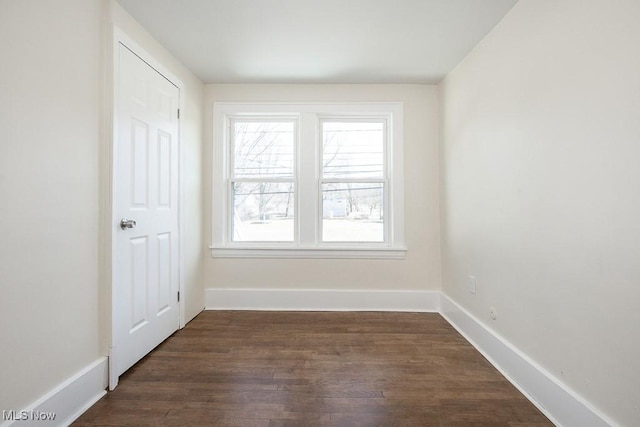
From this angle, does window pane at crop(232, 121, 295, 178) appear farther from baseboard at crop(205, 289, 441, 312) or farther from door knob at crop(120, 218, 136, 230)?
door knob at crop(120, 218, 136, 230)

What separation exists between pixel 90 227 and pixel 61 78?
771mm

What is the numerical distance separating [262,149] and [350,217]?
1197 mm

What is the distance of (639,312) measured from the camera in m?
1.11

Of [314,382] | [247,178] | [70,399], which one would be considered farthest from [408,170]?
[70,399]

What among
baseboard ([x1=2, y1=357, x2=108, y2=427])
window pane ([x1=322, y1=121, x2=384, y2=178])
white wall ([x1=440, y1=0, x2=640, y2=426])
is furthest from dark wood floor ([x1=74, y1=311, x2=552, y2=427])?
window pane ([x1=322, y1=121, x2=384, y2=178])

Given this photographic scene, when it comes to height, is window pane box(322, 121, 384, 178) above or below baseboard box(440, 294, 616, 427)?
above

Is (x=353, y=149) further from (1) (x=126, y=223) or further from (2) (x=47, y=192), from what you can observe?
(2) (x=47, y=192)

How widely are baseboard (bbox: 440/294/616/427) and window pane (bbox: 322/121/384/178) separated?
65.7 inches

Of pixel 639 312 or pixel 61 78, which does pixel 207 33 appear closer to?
pixel 61 78

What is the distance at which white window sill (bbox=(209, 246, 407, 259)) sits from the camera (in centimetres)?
300

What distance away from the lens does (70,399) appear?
1.46 metres

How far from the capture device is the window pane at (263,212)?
310 centimetres

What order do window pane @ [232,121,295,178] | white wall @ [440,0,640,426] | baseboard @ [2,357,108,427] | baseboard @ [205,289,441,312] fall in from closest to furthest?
white wall @ [440,0,640,426] → baseboard @ [2,357,108,427] → baseboard @ [205,289,441,312] → window pane @ [232,121,295,178]

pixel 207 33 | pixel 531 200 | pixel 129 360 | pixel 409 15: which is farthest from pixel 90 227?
pixel 531 200
